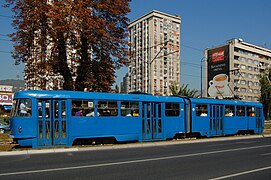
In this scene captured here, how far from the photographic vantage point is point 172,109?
810 inches

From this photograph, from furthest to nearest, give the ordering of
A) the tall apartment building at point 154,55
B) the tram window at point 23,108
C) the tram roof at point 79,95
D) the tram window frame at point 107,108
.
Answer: the tall apartment building at point 154,55, the tram window frame at point 107,108, the tram roof at point 79,95, the tram window at point 23,108

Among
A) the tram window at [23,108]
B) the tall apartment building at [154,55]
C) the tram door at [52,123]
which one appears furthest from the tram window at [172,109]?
the tall apartment building at [154,55]

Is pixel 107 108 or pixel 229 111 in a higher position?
pixel 107 108

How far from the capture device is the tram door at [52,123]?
14914 millimetres

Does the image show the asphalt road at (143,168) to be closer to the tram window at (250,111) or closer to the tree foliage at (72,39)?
the tree foliage at (72,39)

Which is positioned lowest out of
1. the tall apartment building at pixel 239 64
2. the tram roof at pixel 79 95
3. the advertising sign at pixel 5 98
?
the tram roof at pixel 79 95

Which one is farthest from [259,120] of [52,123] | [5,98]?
[5,98]

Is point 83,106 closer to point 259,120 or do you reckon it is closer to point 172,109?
point 172,109

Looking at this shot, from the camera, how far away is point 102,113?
17125mm

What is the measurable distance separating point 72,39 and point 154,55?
79.9 m

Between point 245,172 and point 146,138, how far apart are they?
395 inches

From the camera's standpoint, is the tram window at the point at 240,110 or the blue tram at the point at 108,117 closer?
the blue tram at the point at 108,117

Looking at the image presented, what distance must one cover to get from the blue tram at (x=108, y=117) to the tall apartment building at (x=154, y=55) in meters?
78.7

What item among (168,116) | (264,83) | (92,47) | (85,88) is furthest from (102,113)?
(264,83)
